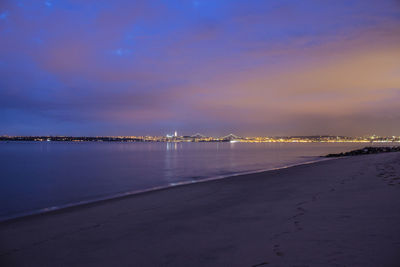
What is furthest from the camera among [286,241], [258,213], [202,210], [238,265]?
[202,210]

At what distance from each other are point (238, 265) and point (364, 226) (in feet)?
7.77

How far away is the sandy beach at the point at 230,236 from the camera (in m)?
3.85

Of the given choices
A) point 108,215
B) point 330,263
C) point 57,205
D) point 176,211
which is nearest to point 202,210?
point 176,211

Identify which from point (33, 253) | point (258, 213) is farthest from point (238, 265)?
point (33, 253)

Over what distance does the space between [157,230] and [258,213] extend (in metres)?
2.37

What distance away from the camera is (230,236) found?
5008 mm

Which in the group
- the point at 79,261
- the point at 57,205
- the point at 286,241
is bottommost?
the point at 57,205

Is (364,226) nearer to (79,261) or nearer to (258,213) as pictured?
(258,213)

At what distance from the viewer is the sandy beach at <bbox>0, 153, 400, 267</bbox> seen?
3.85 m

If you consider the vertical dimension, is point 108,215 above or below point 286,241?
below

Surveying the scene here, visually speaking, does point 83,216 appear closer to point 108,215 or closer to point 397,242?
point 108,215

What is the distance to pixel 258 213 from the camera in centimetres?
671

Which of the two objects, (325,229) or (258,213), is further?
(258,213)

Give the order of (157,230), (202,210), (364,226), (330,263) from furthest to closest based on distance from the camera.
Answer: (202,210) → (157,230) → (364,226) → (330,263)
